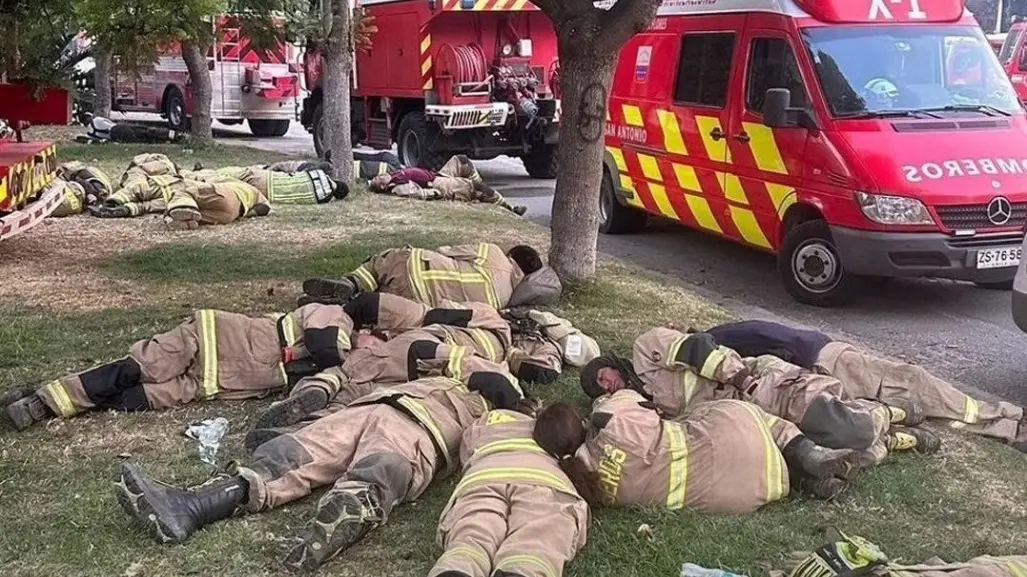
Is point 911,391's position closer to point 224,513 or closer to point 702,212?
point 224,513

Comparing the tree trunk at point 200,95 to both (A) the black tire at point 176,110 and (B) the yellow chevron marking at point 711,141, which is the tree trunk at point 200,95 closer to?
(A) the black tire at point 176,110

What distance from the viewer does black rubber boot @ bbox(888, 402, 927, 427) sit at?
4.71m

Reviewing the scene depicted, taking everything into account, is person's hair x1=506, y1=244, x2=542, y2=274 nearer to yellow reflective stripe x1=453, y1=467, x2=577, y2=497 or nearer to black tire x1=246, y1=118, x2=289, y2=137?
yellow reflective stripe x1=453, y1=467, x2=577, y2=497

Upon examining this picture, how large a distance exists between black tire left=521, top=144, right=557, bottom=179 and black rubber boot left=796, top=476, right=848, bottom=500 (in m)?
10.8

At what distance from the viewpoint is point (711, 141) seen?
28.1ft

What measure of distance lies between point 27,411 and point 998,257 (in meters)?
5.88

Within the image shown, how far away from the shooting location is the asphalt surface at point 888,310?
6.48 metres

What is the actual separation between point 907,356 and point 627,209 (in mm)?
4302

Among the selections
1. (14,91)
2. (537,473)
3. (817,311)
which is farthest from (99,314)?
(817,311)

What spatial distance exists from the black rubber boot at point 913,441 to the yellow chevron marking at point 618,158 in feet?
18.3

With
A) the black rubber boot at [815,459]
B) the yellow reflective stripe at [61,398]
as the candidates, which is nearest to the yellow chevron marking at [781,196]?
the black rubber boot at [815,459]

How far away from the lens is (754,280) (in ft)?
28.7

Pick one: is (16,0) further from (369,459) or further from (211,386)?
(369,459)

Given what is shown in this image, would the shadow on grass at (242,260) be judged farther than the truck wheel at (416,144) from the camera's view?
No
